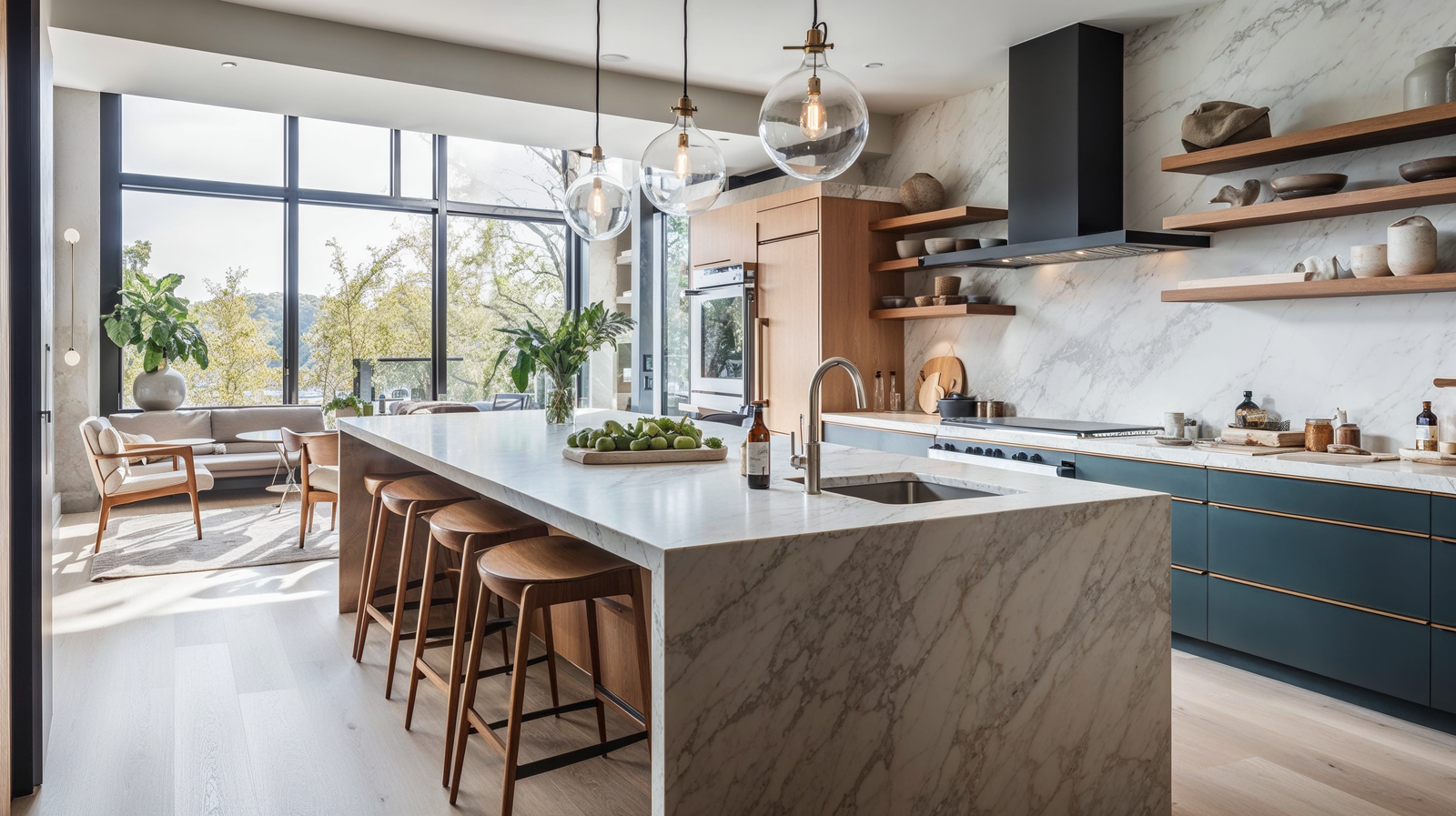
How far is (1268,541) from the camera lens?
10.4ft

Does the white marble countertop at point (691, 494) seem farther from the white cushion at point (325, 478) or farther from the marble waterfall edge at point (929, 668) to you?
the white cushion at point (325, 478)

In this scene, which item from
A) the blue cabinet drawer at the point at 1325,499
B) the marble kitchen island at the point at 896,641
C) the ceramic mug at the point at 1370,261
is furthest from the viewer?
the ceramic mug at the point at 1370,261

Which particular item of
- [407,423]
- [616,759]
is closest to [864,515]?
[616,759]

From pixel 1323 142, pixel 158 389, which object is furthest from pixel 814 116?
pixel 158 389

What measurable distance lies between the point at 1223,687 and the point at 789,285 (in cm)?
323

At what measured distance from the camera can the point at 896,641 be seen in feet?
5.74

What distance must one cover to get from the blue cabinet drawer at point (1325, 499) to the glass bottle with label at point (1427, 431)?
0.36 metres

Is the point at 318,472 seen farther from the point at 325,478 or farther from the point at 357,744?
the point at 357,744

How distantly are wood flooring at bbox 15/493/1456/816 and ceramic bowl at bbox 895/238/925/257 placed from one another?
2706 millimetres

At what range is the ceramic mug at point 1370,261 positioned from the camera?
3.22 meters

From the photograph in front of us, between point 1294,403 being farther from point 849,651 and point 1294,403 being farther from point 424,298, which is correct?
point 424,298

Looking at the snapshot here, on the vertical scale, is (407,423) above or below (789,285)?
below

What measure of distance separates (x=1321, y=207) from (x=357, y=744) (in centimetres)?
365

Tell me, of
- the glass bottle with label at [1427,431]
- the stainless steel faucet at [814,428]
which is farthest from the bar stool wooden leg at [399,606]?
the glass bottle with label at [1427,431]
